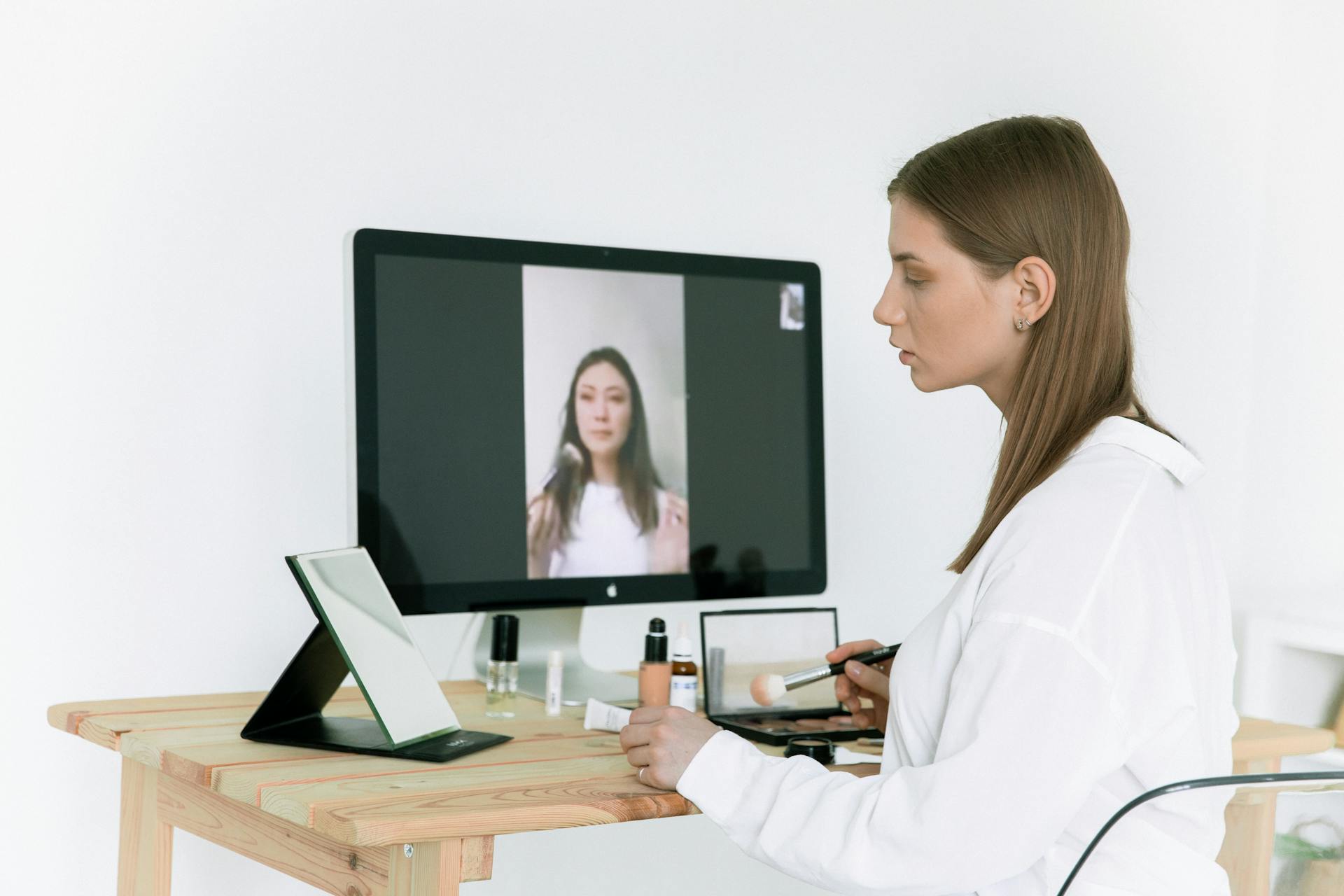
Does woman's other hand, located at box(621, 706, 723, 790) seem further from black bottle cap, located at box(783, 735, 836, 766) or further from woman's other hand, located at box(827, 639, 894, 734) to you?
woman's other hand, located at box(827, 639, 894, 734)

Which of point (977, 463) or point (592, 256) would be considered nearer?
point (592, 256)

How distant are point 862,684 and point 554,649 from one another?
0.46 meters

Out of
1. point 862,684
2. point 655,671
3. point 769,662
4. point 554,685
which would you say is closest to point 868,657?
point 862,684

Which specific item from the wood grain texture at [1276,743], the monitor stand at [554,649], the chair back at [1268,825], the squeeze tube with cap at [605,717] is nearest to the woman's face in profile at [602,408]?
the monitor stand at [554,649]

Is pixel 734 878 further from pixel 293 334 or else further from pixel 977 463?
pixel 293 334

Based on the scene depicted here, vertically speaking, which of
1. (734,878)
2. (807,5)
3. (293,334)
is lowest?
(734,878)

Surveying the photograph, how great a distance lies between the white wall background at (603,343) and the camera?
5.47ft

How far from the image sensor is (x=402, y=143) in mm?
1938

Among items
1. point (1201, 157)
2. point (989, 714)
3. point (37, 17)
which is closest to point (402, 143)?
point (37, 17)

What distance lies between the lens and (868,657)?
5.04ft

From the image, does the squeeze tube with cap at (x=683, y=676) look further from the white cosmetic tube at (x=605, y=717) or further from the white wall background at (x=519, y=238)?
the white wall background at (x=519, y=238)

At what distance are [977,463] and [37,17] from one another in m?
1.70

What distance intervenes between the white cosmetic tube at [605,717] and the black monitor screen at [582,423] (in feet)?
0.60

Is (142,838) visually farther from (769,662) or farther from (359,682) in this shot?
(769,662)
